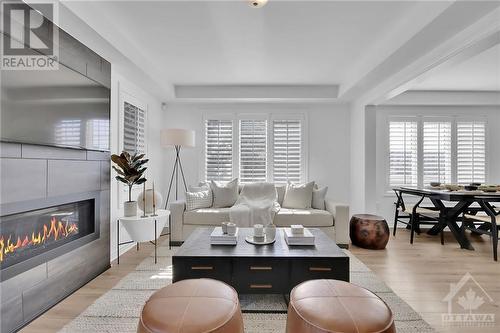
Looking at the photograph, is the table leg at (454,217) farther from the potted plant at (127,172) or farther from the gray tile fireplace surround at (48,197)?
the gray tile fireplace surround at (48,197)

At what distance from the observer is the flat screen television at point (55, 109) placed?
68.6 inches

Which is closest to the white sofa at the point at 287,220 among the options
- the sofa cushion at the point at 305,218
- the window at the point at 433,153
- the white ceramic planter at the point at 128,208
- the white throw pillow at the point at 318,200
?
the sofa cushion at the point at 305,218

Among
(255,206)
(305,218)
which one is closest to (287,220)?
(305,218)

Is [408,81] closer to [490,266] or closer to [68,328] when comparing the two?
[490,266]

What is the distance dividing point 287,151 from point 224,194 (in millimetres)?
1593

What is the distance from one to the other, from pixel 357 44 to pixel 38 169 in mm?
3421

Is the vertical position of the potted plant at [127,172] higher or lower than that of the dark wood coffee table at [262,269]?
higher

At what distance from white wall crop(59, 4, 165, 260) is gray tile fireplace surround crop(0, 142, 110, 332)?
1.28 ft

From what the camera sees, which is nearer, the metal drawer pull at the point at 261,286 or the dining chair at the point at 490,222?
the metal drawer pull at the point at 261,286

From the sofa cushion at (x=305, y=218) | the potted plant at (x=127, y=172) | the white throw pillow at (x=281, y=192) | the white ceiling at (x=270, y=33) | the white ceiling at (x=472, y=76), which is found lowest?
the sofa cushion at (x=305, y=218)

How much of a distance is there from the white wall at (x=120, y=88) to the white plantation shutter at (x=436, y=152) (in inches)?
203

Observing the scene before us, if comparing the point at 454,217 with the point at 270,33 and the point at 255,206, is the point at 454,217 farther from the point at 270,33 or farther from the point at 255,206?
the point at 270,33

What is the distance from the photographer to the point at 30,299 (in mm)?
1905

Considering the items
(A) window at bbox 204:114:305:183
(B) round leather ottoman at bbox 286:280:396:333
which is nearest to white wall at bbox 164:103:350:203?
(A) window at bbox 204:114:305:183
